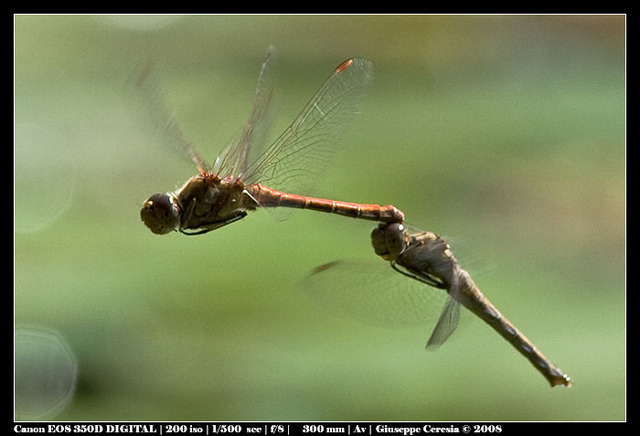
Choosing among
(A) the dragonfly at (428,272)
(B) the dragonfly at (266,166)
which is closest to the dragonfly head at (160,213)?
(B) the dragonfly at (266,166)

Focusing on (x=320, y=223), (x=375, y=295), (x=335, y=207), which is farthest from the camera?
(x=320, y=223)

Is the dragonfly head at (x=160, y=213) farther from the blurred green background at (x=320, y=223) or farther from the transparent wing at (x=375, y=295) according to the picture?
the transparent wing at (x=375, y=295)

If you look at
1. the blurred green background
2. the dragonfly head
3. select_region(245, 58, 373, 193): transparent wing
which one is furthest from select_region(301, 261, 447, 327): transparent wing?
the dragonfly head

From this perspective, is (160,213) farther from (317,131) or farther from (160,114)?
(317,131)

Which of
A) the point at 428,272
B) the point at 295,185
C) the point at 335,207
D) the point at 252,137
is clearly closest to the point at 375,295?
the point at 428,272
